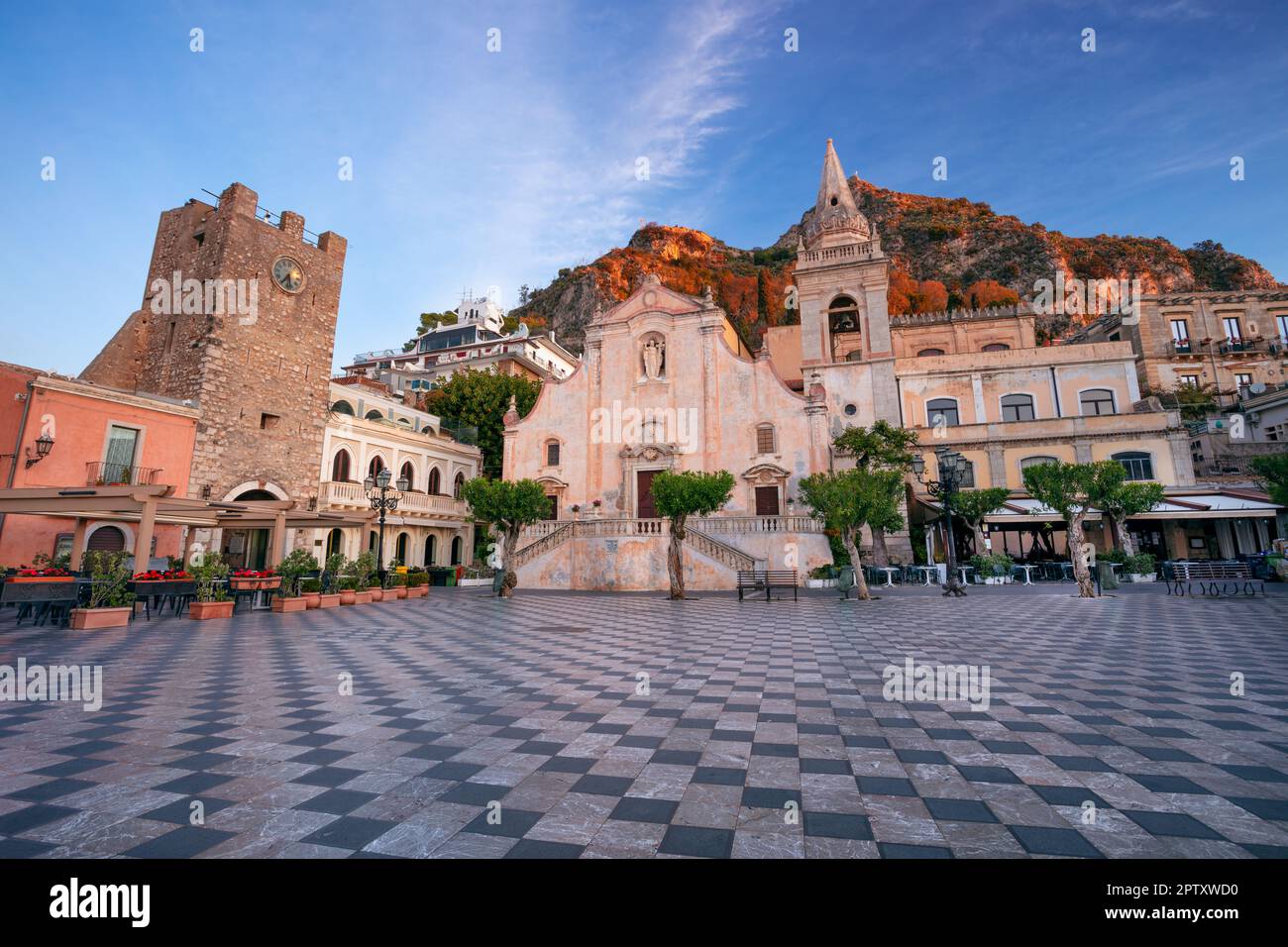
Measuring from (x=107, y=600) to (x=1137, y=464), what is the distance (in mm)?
38818

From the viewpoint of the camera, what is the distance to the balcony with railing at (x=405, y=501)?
1009 inches

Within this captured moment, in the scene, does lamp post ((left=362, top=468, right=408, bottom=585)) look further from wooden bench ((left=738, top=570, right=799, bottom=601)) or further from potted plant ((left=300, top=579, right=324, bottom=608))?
wooden bench ((left=738, top=570, right=799, bottom=601))

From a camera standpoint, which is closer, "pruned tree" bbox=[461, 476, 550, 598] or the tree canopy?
"pruned tree" bbox=[461, 476, 550, 598]

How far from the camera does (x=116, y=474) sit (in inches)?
752

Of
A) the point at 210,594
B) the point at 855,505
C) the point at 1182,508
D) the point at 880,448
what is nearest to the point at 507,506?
the point at 210,594

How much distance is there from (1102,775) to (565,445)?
2631cm

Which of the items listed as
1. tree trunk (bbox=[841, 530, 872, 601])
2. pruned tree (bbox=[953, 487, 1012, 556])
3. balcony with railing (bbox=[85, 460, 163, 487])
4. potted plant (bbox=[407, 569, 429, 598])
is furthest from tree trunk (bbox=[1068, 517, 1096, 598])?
balcony with railing (bbox=[85, 460, 163, 487])

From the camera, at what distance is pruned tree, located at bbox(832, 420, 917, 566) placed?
74.2 ft

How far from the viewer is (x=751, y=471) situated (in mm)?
25484

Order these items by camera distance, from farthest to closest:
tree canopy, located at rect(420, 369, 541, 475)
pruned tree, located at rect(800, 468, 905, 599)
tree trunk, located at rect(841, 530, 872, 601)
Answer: tree canopy, located at rect(420, 369, 541, 475) < pruned tree, located at rect(800, 468, 905, 599) < tree trunk, located at rect(841, 530, 872, 601)

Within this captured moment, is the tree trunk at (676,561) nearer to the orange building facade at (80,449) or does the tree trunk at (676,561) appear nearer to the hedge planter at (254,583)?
the hedge planter at (254,583)

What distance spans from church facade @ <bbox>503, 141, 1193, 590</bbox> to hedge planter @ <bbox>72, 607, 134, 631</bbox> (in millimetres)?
13320
